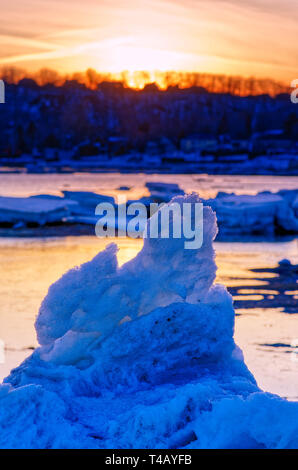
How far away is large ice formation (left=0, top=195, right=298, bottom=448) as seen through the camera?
3678mm

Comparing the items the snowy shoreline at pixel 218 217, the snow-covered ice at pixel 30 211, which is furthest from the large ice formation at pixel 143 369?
the snow-covered ice at pixel 30 211

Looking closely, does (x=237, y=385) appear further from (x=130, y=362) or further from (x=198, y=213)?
(x=198, y=213)

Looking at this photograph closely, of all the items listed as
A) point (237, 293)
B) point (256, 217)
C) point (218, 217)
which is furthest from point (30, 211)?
point (237, 293)

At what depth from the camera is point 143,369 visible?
14.9ft

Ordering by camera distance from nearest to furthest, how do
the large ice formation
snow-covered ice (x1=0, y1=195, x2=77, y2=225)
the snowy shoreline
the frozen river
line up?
the large ice formation → the frozen river → the snowy shoreline → snow-covered ice (x1=0, y1=195, x2=77, y2=225)

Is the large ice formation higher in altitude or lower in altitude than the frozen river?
higher

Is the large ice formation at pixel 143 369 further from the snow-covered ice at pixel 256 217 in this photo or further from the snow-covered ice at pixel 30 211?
the snow-covered ice at pixel 30 211

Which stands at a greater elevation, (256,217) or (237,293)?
(237,293)

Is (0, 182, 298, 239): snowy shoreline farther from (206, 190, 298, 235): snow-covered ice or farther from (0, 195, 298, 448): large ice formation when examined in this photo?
(0, 195, 298, 448): large ice formation

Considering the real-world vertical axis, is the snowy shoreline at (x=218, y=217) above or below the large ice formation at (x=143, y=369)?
below

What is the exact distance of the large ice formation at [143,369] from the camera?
368 cm

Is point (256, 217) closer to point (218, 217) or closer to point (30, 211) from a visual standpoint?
point (218, 217)

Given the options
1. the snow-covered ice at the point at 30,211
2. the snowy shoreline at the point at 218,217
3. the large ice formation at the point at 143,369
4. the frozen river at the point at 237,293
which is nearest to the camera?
the large ice formation at the point at 143,369

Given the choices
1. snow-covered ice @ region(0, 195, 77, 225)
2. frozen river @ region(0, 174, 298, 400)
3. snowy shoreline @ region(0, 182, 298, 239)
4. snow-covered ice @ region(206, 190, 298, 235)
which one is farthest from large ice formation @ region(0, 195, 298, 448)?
snow-covered ice @ region(0, 195, 77, 225)
